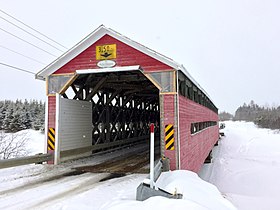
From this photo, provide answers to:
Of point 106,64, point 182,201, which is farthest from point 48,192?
point 106,64

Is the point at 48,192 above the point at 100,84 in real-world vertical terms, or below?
below

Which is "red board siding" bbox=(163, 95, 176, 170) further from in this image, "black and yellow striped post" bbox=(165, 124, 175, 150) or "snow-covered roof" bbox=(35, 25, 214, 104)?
"snow-covered roof" bbox=(35, 25, 214, 104)

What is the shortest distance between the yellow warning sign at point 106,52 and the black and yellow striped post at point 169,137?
257 centimetres

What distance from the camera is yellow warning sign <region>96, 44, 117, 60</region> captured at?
25.1ft

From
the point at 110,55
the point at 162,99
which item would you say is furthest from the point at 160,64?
the point at 110,55

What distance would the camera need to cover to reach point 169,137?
6.87 metres

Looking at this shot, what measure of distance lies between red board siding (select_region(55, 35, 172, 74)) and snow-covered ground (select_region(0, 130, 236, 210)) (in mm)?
2953

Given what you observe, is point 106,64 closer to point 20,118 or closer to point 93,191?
point 93,191

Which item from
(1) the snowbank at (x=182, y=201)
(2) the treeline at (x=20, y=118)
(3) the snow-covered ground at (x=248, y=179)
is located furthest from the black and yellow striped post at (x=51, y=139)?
(2) the treeline at (x=20, y=118)

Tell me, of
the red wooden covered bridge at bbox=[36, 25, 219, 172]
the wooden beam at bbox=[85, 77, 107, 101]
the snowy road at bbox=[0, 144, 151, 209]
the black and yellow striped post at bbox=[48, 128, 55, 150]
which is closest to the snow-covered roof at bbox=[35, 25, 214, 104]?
the red wooden covered bridge at bbox=[36, 25, 219, 172]

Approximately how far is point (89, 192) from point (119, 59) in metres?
4.07

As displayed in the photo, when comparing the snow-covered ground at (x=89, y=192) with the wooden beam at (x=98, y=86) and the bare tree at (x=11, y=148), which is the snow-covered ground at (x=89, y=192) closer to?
the wooden beam at (x=98, y=86)

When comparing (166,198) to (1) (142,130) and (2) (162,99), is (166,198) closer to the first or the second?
(2) (162,99)

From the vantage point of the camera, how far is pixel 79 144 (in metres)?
9.22
